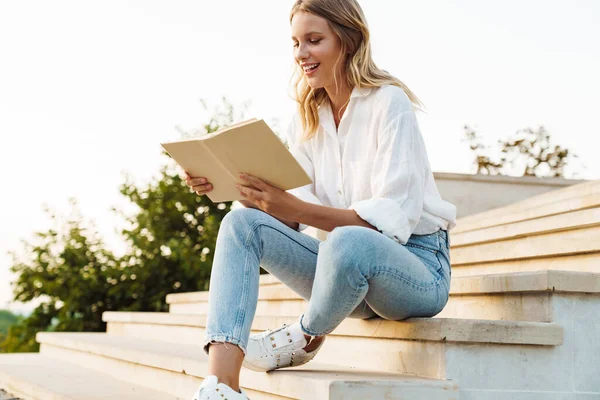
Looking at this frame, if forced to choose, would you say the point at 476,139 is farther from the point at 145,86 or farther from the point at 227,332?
the point at 227,332

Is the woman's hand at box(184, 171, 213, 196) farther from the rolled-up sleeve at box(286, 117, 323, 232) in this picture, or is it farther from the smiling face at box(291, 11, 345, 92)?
the smiling face at box(291, 11, 345, 92)

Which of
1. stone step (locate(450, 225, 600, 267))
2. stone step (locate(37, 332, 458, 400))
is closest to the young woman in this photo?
stone step (locate(37, 332, 458, 400))

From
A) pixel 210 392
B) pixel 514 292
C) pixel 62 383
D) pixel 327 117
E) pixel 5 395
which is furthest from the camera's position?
pixel 5 395

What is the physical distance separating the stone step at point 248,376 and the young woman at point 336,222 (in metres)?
0.11

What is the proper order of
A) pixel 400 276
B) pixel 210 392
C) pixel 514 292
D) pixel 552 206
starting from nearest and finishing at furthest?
pixel 210 392 < pixel 400 276 < pixel 514 292 < pixel 552 206

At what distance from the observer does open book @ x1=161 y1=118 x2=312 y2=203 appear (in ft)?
6.39

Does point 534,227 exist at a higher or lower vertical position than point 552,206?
lower

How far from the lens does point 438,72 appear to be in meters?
8.02

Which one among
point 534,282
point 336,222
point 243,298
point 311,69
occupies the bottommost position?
point 243,298

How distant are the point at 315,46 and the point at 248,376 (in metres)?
1.06

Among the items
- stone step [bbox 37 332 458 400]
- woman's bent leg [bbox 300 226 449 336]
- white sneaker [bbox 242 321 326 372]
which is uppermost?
woman's bent leg [bbox 300 226 449 336]

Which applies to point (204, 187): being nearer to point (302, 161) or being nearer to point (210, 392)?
point (302, 161)

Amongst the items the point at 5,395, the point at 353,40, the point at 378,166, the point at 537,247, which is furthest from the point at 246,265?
the point at 5,395

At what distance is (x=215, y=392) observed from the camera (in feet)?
6.24
